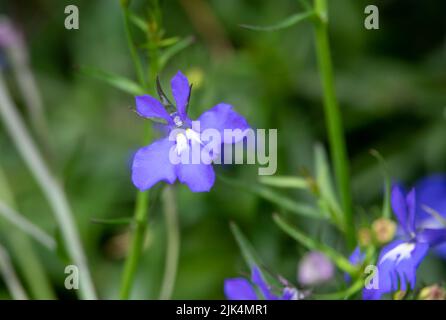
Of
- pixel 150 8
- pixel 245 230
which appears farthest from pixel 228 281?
pixel 245 230

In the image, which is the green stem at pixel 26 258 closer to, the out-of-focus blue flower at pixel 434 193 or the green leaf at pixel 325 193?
the green leaf at pixel 325 193

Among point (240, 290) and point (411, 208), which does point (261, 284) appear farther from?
point (411, 208)

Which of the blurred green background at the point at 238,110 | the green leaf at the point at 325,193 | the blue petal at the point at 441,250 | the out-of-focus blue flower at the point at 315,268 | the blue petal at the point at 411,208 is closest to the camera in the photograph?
the blue petal at the point at 411,208

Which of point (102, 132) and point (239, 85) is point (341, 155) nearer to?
point (239, 85)

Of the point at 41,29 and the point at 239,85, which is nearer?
the point at 239,85

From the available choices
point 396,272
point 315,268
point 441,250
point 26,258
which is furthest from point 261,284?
point 26,258

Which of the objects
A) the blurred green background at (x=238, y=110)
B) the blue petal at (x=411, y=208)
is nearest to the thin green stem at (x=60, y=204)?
the blurred green background at (x=238, y=110)

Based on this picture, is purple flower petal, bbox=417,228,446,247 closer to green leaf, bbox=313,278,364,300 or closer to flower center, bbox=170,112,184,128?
green leaf, bbox=313,278,364,300
